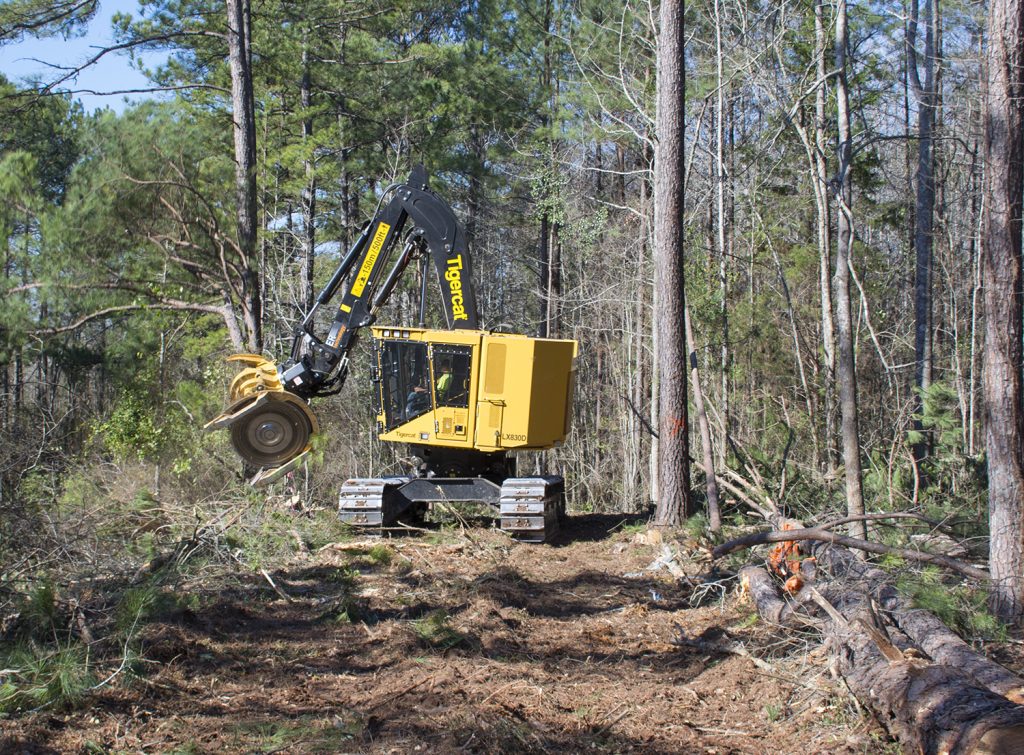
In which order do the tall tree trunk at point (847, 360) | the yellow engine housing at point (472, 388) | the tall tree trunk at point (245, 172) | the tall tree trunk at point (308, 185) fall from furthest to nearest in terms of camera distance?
the tall tree trunk at point (308, 185)
the tall tree trunk at point (245, 172)
the yellow engine housing at point (472, 388)
the tall tree trunk at point (847, 360)

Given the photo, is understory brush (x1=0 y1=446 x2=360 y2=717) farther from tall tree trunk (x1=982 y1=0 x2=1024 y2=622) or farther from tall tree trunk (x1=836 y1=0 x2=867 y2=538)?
tall tree trunk (x1=982 y1=0 x2=1024 y2=622)

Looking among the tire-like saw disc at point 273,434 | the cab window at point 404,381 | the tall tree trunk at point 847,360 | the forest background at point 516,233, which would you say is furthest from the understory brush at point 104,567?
the tall tree trunk at point 847,360

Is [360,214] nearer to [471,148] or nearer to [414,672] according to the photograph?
[471,148]

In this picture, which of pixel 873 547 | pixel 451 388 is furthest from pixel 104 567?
pixel 873 547

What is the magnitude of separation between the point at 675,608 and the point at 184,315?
33.2 feet

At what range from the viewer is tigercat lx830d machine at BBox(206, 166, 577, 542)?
1109 centimetres

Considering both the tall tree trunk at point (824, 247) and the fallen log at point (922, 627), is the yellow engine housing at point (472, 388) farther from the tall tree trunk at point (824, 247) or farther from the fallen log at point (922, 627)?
the fallen log at point (922, 627)

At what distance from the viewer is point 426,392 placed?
1138 cm

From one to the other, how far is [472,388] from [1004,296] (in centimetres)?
603

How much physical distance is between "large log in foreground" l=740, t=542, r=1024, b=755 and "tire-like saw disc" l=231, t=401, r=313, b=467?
6.70 meters

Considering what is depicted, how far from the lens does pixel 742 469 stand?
1215cm

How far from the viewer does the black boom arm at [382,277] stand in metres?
11.7

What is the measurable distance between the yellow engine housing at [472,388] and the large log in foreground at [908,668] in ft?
14.7

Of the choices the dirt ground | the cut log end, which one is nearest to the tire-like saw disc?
the dirt ground
